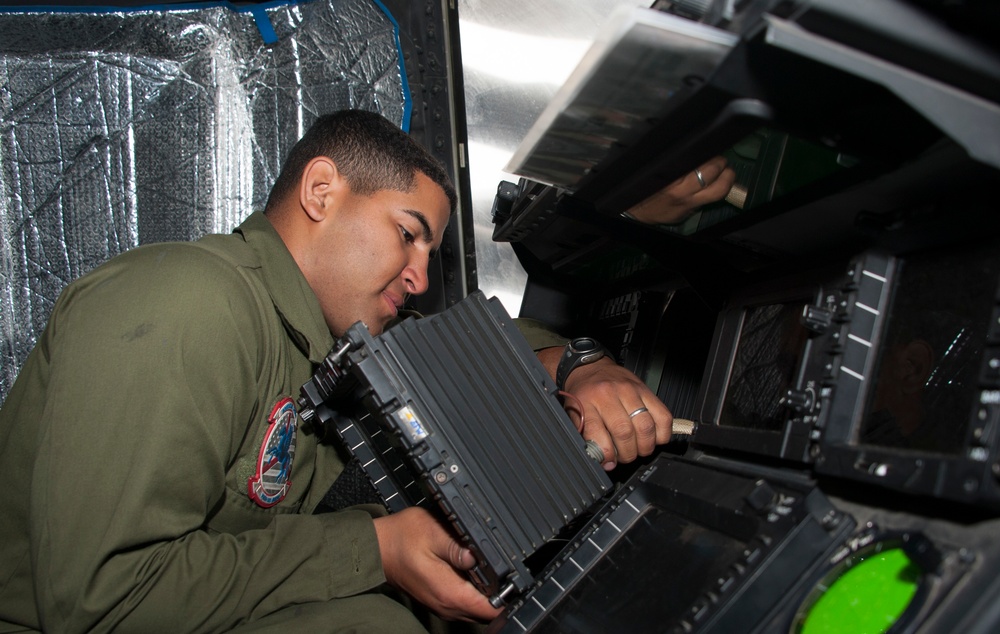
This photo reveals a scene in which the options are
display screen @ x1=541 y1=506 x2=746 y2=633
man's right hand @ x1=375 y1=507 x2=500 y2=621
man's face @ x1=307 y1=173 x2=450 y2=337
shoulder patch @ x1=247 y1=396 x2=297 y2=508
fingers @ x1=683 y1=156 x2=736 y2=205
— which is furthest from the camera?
man's face @ x1=307 y1=173 x2=450 y2=337

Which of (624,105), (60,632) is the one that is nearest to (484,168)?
(624,105)

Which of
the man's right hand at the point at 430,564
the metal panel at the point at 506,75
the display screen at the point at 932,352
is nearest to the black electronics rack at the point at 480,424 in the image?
the man's right hand at the point at 430,564

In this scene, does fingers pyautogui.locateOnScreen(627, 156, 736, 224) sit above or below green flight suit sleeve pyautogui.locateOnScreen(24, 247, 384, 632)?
above

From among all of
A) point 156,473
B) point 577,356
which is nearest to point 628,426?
point 577,356

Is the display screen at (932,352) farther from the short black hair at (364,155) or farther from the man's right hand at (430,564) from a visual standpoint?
the short black hair at (364,155)

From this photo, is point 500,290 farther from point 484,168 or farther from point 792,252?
point 792,252

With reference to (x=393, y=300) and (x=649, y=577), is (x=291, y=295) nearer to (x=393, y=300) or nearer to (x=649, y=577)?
(x=393, y=300)

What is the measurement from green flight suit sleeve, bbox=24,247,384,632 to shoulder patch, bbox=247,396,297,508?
9 cm

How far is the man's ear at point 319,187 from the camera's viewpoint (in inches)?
61.3

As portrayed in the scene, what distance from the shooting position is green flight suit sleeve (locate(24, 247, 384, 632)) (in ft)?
3.19

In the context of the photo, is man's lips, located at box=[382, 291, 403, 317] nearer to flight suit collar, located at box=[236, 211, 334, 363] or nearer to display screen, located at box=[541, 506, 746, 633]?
flight suit collar, located at box=[236, 211, 334, 363]

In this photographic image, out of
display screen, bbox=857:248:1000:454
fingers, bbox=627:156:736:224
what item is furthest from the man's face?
display screen, bbox=857:248:1000:454

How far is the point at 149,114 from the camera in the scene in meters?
2.10

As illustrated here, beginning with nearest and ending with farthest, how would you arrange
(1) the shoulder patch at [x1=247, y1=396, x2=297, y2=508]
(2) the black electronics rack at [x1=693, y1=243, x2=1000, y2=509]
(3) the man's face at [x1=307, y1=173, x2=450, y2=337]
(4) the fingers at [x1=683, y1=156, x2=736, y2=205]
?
(2) the black electronics rack at [x1=693, y1=243, x2=1000, y2=509], (4) the fingers at [x1=683, y1=156, x2=736, y2=205], (1) the shoulder patch at [x1=247, y1=396, x2=297, y2=508], (3) the man's face at [x1=307, y1=173, x2=450, y2=337]
